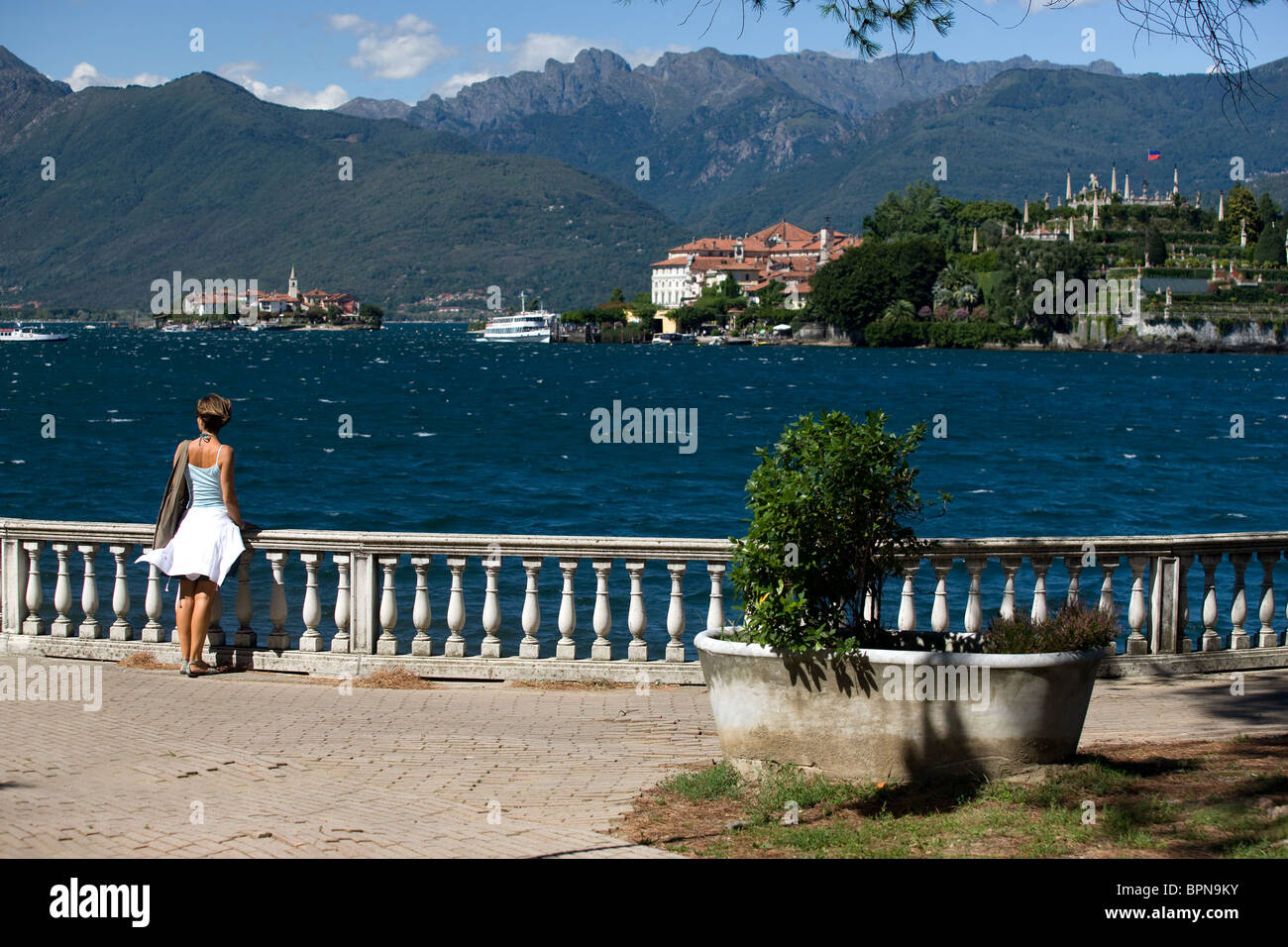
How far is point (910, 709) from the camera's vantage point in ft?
23.2

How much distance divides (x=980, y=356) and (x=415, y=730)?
17842 centimetres

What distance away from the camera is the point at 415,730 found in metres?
8.79

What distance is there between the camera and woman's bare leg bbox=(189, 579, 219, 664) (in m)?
10.1

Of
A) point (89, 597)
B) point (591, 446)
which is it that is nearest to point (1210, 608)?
point (89, 597)

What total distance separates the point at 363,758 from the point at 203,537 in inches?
110

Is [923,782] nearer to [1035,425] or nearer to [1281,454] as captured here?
[1281,454]

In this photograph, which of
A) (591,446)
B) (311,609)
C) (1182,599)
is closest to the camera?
(1182,599)

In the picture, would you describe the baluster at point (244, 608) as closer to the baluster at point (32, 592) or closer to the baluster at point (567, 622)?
the baluster at point (32, 592)

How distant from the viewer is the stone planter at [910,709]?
274 inches

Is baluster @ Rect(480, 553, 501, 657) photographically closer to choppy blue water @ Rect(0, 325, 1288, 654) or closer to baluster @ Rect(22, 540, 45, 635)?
baluster @ Rect(22, 540, 45, 635)

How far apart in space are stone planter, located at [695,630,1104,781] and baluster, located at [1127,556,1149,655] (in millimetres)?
3512

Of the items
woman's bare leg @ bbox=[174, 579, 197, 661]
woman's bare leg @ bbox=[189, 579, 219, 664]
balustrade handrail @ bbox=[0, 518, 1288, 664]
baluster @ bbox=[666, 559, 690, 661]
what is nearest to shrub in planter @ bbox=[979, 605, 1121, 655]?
balustrade handrail @ bbox=[0, 518, 1288, 664]

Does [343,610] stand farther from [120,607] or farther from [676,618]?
[676,618]
